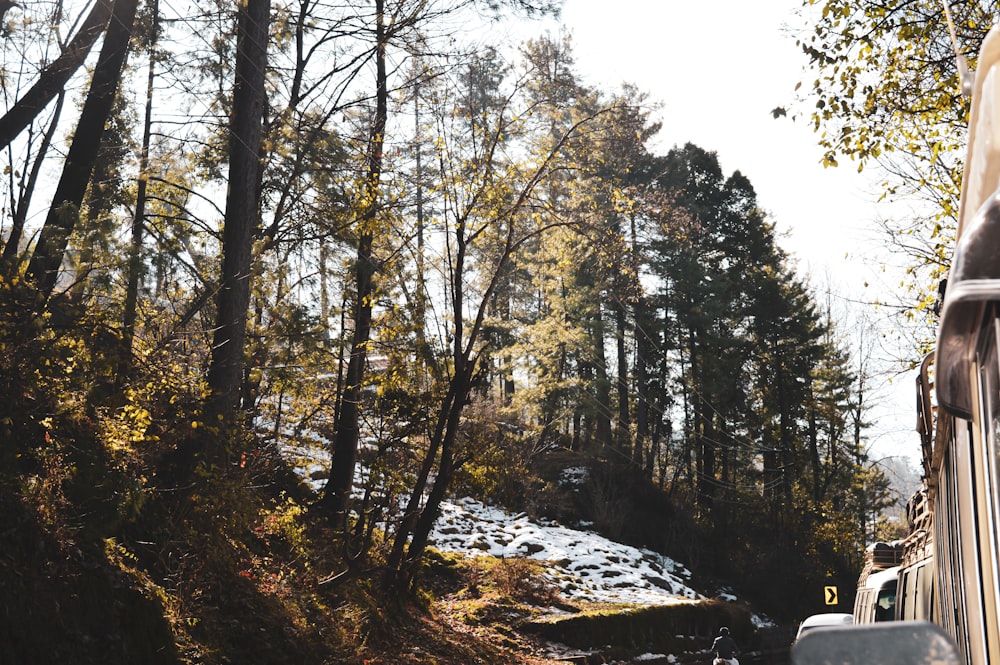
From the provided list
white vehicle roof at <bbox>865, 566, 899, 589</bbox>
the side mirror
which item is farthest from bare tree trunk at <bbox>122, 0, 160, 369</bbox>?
white vehicle roof at <bbox>865, 566, 899, 589</bbox>

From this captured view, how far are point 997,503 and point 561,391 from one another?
110 ft

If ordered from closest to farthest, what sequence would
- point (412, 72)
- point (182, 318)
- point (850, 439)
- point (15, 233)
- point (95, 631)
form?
point (95, 631)
point (15, 233)
point (182, 318)
point (412, 72)
point (850, 439)

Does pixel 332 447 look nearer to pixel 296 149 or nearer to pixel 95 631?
pixel 296 149

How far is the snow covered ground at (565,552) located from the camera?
66.5 feet

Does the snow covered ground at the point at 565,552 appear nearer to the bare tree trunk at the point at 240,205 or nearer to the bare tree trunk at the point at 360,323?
the bare tree trunk at the point at 360,323

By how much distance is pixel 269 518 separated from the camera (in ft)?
40.8

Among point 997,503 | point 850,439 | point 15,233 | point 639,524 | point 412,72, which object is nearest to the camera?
point 997,503

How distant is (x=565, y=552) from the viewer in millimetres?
22500

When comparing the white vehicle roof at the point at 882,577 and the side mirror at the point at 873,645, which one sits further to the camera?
the white vehicle roof at the point at 882,577

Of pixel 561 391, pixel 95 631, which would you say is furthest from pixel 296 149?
pixel 561 391

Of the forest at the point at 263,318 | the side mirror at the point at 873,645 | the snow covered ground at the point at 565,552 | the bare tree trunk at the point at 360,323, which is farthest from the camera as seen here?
the snow covered ground at the point at 565,552

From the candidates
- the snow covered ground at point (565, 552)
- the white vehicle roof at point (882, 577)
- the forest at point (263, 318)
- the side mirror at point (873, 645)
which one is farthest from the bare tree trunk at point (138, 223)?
the snow covered ground at point (565, 552)

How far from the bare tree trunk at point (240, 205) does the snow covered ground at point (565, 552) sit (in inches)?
339

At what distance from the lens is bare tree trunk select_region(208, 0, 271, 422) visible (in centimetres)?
1062
